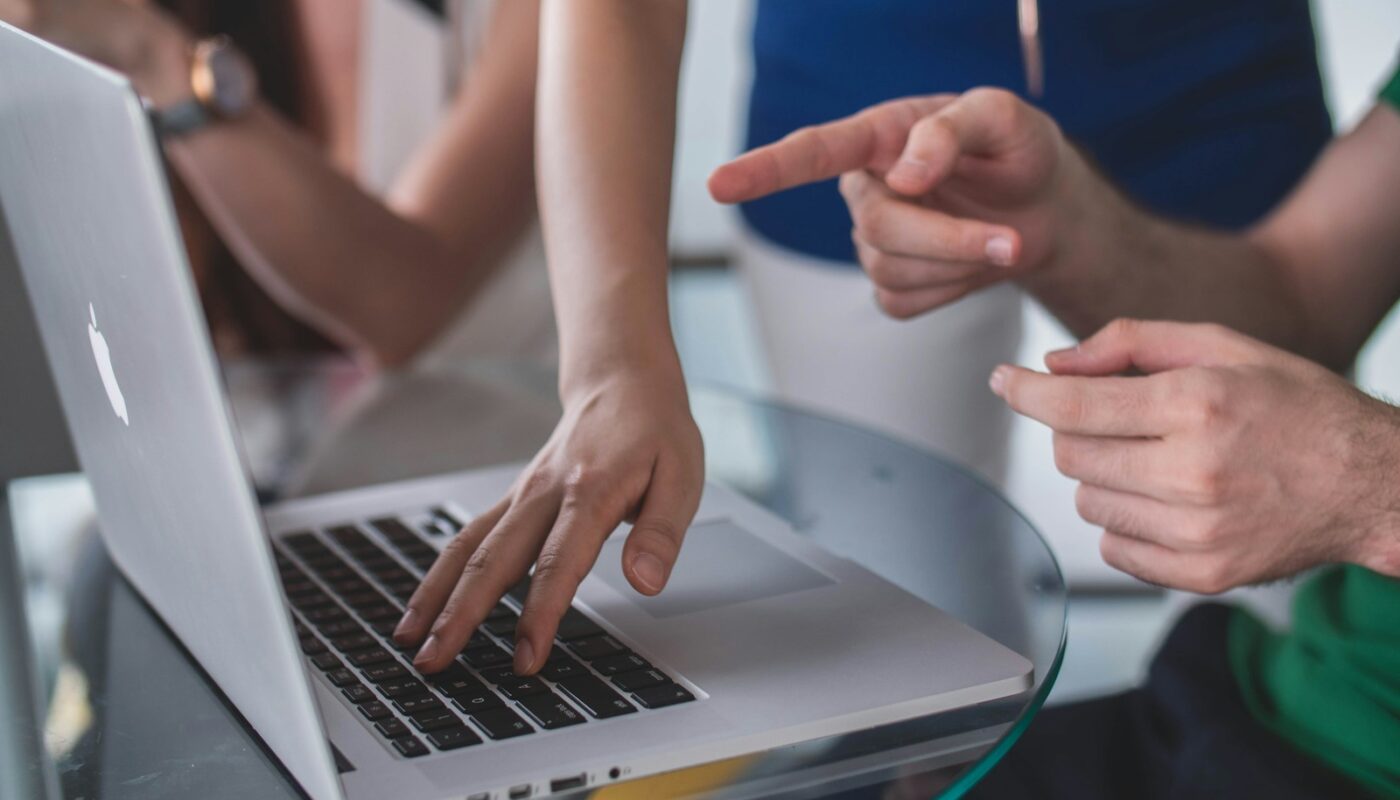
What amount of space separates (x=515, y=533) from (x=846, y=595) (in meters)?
0.19

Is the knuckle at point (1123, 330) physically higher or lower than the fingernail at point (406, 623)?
higher

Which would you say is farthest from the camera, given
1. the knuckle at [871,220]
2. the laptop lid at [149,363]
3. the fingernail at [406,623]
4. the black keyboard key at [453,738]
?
the knuckle at [871,220]

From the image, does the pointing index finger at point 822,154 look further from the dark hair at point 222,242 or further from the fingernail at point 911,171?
the dark hair at point 222,242

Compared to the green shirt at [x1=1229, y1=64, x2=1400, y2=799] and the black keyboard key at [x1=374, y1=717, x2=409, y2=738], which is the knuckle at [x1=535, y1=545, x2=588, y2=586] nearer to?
the black keyboard key at [x1=374, y1=717, x2=409, y2=738]

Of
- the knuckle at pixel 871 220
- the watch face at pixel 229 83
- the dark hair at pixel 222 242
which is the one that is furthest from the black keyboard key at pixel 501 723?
the dark hair at pixel 222 242

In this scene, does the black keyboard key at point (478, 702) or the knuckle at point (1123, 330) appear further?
the knuckle at point (1123, 330)

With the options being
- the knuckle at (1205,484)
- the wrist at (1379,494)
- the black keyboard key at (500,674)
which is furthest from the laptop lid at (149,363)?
the wrist at (1379,494)

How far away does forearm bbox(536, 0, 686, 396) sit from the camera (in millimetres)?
900

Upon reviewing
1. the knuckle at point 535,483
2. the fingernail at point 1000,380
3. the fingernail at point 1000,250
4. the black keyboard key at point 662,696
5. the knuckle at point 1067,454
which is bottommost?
the black keyboard key at point 662,696

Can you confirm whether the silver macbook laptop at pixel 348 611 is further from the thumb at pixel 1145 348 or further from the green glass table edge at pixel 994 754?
the thumb at pixel 1145 348

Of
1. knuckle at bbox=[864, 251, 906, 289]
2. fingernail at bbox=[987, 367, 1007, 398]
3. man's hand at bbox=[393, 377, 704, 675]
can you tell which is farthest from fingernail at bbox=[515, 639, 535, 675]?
knuckle at bbox=[864, 251, 906, 289]

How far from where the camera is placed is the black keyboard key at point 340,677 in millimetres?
680

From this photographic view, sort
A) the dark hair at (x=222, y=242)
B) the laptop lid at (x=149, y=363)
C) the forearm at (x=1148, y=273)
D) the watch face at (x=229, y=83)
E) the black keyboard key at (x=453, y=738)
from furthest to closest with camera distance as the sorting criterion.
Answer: the dark hair at (x=222, y=242), the watch face at (x=229, y=83), the forearm at (x=1148, y=273), the black keyboard key at (x=453, y=738), the laptop lid at (x=149, y=363)

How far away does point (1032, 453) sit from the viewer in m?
2.48
